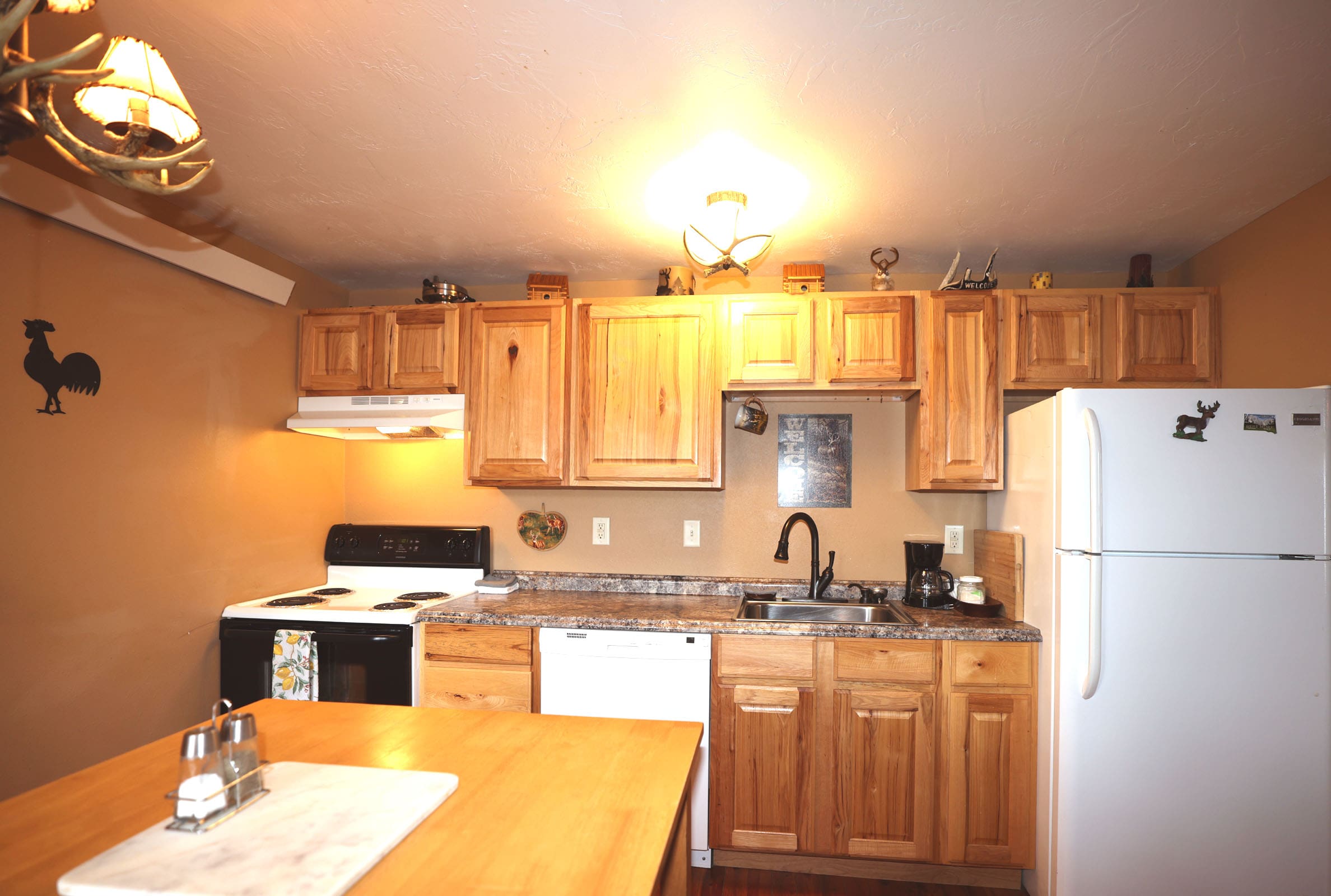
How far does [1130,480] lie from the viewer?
2.20 m

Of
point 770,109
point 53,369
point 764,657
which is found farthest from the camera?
point 764,657

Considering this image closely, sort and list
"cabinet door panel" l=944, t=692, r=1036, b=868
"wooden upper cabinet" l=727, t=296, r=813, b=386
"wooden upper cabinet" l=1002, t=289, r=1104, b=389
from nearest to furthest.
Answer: "cabinet door panel" l=944, t=692, r=1036, b=868 → "wooden upper cabinet" l=1002, t=289, r=1104, b=389 → "wooden upper cabinet" l=727, t=296, r=813, b=386

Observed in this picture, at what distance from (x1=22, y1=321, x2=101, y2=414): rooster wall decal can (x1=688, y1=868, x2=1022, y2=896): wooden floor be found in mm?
2634

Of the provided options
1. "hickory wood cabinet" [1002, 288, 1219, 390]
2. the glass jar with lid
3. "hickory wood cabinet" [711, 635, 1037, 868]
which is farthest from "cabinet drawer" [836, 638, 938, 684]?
"hickory wood cabinet" [1002, 288, 1219, 390]

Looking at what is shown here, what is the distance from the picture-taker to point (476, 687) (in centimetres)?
271

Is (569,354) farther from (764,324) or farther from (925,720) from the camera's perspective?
(925,720)

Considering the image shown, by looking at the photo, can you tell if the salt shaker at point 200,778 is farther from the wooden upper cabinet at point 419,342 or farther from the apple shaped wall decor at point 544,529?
the apple shaped wall decor at point 544,529

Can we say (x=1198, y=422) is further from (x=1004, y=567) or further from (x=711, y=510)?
(x=711, y=510)

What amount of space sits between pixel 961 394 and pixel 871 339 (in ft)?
1.39

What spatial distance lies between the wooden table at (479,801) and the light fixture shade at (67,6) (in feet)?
3.92

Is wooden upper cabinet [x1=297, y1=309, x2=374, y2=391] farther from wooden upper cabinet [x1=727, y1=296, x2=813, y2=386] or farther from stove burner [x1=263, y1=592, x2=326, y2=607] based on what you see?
wooden upper cabinet [x1=727, y1=296, x2=813, y2=386]

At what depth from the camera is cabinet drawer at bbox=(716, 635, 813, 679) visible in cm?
258

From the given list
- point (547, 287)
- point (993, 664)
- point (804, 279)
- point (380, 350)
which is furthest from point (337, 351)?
point (993, 664)

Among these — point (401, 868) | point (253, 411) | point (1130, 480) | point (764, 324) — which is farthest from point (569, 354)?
point (401, 868)
